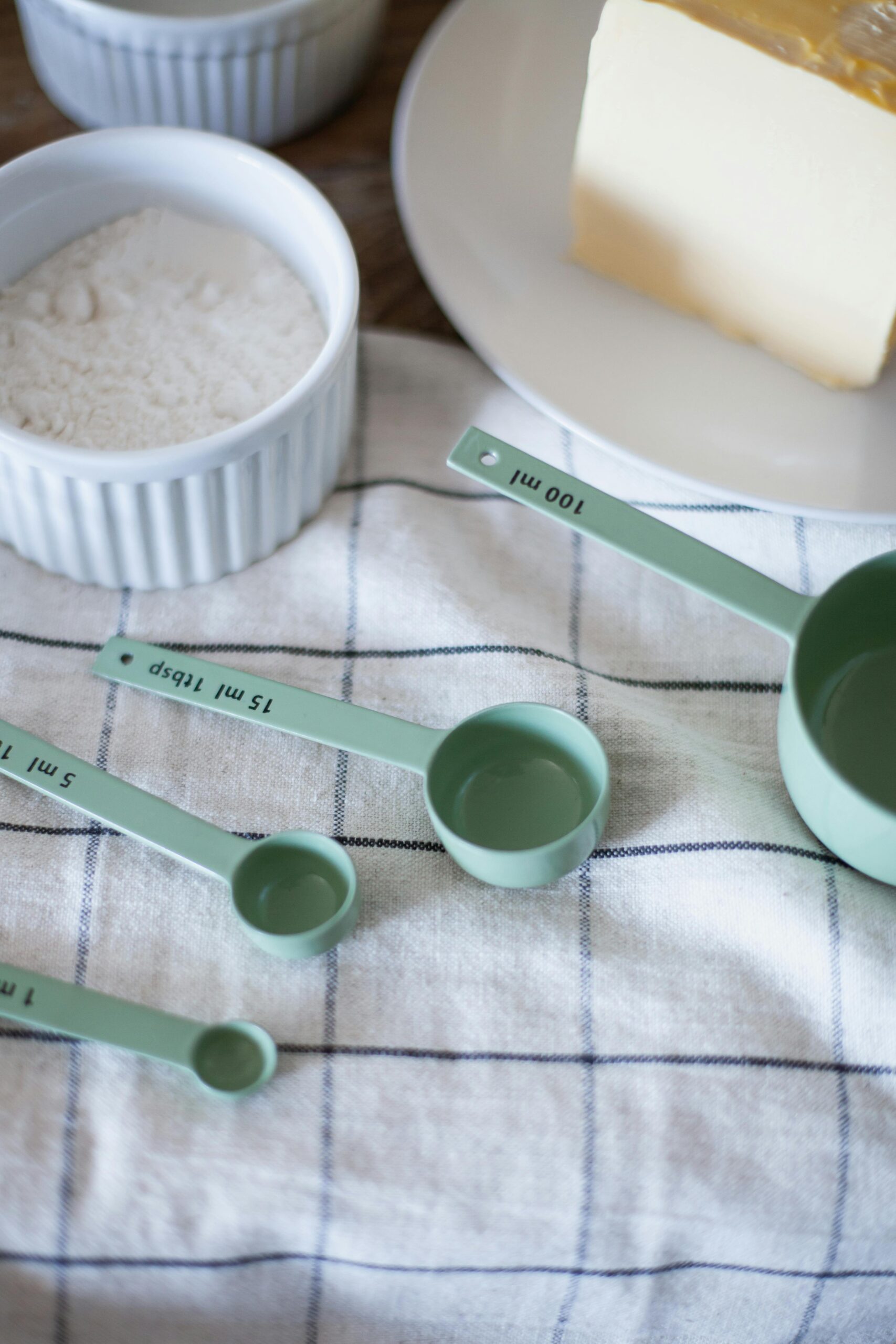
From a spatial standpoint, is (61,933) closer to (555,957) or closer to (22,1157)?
(22,1157)

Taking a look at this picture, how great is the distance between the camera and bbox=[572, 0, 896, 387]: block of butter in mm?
619

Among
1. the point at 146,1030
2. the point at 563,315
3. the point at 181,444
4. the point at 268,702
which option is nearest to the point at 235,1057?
the point at 146,1030

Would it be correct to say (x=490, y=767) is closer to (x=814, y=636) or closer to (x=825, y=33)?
(x=814, y=636)

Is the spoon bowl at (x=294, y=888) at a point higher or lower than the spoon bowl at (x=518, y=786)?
lower

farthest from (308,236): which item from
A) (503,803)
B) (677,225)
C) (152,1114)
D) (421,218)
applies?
(152,1114)

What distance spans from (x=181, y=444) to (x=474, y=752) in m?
0.20

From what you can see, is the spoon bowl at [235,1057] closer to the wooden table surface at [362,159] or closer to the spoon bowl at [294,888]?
the spoon bowl at [294,888]

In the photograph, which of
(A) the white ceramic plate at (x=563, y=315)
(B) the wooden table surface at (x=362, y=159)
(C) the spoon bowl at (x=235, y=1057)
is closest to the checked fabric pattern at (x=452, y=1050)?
(C) the spoon bowl at (x=235, y=1057)

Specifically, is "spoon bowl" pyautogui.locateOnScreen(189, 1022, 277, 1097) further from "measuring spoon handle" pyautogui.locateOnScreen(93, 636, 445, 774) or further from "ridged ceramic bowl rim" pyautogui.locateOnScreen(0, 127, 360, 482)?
"ridged ceramic bowl rim" pyautogui.locateOnScreen(0, 127, 360, 482)

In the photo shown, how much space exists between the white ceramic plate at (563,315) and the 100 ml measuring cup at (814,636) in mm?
79

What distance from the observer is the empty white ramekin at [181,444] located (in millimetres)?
578

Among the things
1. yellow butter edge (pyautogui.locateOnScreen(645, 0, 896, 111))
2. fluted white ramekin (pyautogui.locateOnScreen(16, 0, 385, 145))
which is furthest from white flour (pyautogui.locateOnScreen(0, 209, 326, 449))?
yellow butter edge (pyautogui.locateOnScreen(645, 0, 896, 111))

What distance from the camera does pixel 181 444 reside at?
23.2 inches

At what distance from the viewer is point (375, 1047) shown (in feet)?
1.71
